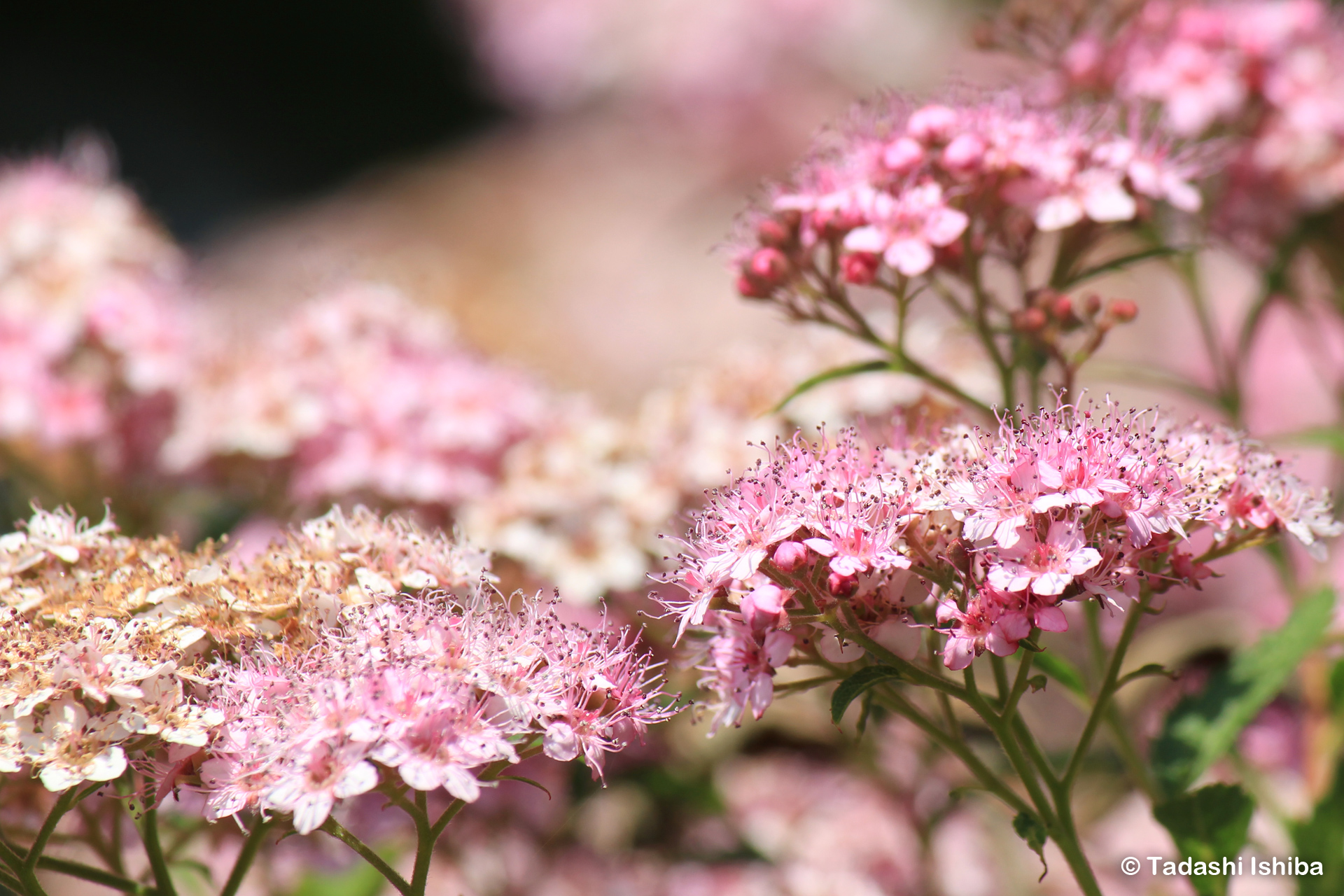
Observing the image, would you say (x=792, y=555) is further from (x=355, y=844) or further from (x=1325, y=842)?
(x=1325, y=842)

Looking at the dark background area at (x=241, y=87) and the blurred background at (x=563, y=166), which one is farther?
the dark background area at (x=241, y=87)

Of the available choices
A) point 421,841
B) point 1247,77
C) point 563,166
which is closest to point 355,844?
point 421,841

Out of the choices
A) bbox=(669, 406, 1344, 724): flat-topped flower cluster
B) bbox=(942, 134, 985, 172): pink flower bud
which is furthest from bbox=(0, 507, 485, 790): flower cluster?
bbox=(942, 134, 985, 172): pink flower bud

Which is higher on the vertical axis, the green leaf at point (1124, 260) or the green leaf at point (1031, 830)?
the green leaf at point (1124, 260)

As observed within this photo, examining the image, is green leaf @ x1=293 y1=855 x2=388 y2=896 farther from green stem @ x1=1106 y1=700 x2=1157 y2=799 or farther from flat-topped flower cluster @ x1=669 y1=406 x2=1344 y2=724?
green stem @ x1=1106 y1=700 x2=1157 y2=799

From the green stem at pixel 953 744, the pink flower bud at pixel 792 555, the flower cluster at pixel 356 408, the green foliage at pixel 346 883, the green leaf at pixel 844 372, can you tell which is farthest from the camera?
the flower cluster at pixel 356 408

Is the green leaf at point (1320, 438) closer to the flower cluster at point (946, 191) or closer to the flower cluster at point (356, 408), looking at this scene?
the flower cluster at point (946, 191)

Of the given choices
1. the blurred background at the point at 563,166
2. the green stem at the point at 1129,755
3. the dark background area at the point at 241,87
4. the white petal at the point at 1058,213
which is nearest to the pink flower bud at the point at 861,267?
the white petal at the point at 1058,213

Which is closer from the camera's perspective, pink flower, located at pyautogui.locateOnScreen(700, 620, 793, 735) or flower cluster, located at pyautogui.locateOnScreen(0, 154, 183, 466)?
pink flower, located at pyautogui.locateOnScreen(700, 620, 793, 735)
